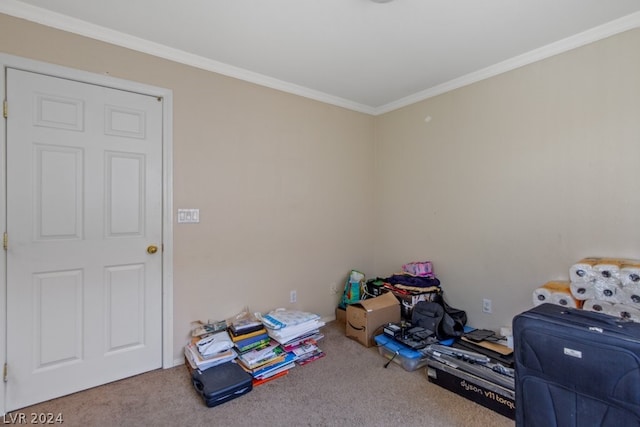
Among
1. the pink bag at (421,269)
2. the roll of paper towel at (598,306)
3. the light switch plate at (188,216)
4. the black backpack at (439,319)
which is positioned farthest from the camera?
the pink bag at (421,269)

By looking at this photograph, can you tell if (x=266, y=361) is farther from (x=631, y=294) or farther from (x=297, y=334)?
(x=631, y=294)

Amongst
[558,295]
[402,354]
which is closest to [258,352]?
[402,354]

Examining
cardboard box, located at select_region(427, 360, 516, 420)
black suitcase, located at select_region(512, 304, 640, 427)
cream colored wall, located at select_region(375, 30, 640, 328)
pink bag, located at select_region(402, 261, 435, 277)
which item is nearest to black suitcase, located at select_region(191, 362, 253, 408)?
cardboard box, located at select_region(427, 360, 516, 420)

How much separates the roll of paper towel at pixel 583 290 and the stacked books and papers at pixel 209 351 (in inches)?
96.6

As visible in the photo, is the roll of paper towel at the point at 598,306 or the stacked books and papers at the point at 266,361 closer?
the roll of paper towel at the point at 598,306

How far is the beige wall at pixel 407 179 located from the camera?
2.07 metres

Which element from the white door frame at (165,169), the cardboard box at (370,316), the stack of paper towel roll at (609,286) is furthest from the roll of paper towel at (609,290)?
the white door frame at (165,169)

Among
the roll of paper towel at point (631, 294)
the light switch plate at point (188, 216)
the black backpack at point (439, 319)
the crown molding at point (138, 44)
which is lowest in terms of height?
the black backpack at point (439, 319)

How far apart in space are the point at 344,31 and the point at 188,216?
1.86 meters

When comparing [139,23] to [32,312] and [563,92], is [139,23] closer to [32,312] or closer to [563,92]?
[32,312]

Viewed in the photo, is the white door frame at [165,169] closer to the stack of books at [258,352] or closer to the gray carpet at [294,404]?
the gray carpet at [294,404]

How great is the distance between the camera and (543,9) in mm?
1872

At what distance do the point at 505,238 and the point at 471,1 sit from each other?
1844mm

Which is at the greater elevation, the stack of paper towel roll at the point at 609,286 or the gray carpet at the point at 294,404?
the stack of paper towel roll at the point at 609,286
